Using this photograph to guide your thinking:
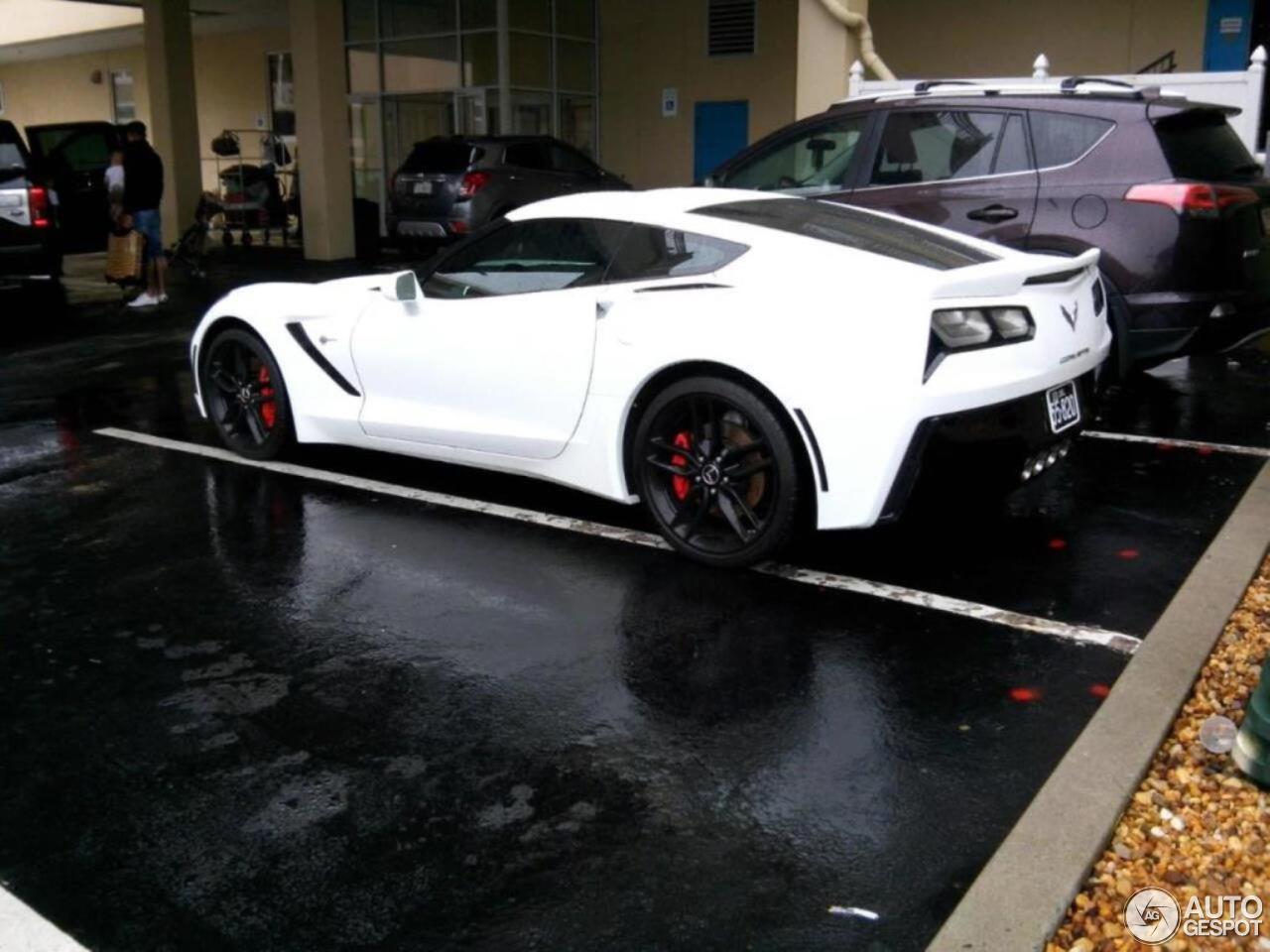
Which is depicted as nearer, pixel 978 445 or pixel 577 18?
pixel 978 445

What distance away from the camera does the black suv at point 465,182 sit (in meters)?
16.6

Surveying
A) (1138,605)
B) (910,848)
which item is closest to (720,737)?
(910,848)

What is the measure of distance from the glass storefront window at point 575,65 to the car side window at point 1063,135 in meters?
14.9

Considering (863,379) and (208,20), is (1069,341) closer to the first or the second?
(863,379)

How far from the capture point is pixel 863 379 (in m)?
4.55

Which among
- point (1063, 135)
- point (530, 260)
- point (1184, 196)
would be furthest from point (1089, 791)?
point (1063, 135)

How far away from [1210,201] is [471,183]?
11302mm

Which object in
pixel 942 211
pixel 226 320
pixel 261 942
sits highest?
pixel 942 211

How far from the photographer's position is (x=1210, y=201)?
268 inches

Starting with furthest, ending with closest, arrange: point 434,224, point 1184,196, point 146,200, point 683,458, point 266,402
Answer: point 434,224, point 146,200, point 266,402, point 1184,196, point 683,458

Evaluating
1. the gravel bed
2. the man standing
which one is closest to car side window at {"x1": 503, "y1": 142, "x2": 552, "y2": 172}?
the man standing

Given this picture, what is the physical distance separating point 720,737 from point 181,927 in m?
1.56

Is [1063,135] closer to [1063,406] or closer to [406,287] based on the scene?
[1063,406]

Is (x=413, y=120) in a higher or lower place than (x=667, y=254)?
higher
